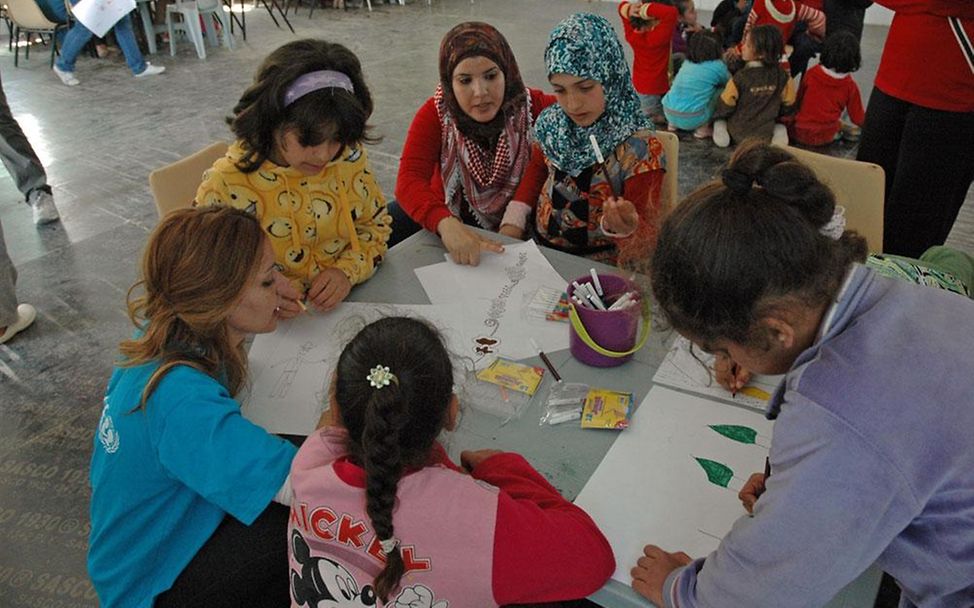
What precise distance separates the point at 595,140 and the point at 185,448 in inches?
45.3

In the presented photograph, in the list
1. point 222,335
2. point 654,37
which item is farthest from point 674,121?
point 222,335

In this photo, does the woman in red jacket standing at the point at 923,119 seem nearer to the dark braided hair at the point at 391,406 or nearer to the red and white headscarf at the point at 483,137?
the red and white headscarf at the point at 483,137

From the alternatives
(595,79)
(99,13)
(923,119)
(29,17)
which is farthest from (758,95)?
(29,17)

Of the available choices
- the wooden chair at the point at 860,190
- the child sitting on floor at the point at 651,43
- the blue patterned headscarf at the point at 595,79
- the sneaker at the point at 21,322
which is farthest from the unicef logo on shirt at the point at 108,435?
the child sitting on floor at the point at 651,43

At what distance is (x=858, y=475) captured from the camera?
0.76 m

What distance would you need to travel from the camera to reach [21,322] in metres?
2.81

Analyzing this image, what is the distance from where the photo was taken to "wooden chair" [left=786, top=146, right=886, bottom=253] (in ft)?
5.57

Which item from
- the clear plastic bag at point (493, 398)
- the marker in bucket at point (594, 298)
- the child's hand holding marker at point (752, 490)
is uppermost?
the marker in bucket at point (594, 298)

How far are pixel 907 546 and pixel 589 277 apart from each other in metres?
0.69

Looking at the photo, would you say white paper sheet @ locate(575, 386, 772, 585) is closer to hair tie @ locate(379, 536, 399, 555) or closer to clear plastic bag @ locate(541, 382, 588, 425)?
clear plastic bag @ locate(541, 382, 588, 425)

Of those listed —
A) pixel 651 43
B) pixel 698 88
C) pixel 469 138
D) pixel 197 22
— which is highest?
pixel 469 138

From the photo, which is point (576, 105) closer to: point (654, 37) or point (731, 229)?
point (731, 229)

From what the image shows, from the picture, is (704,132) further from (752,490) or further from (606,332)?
(752,490)

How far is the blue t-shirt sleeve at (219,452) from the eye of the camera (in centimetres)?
108
